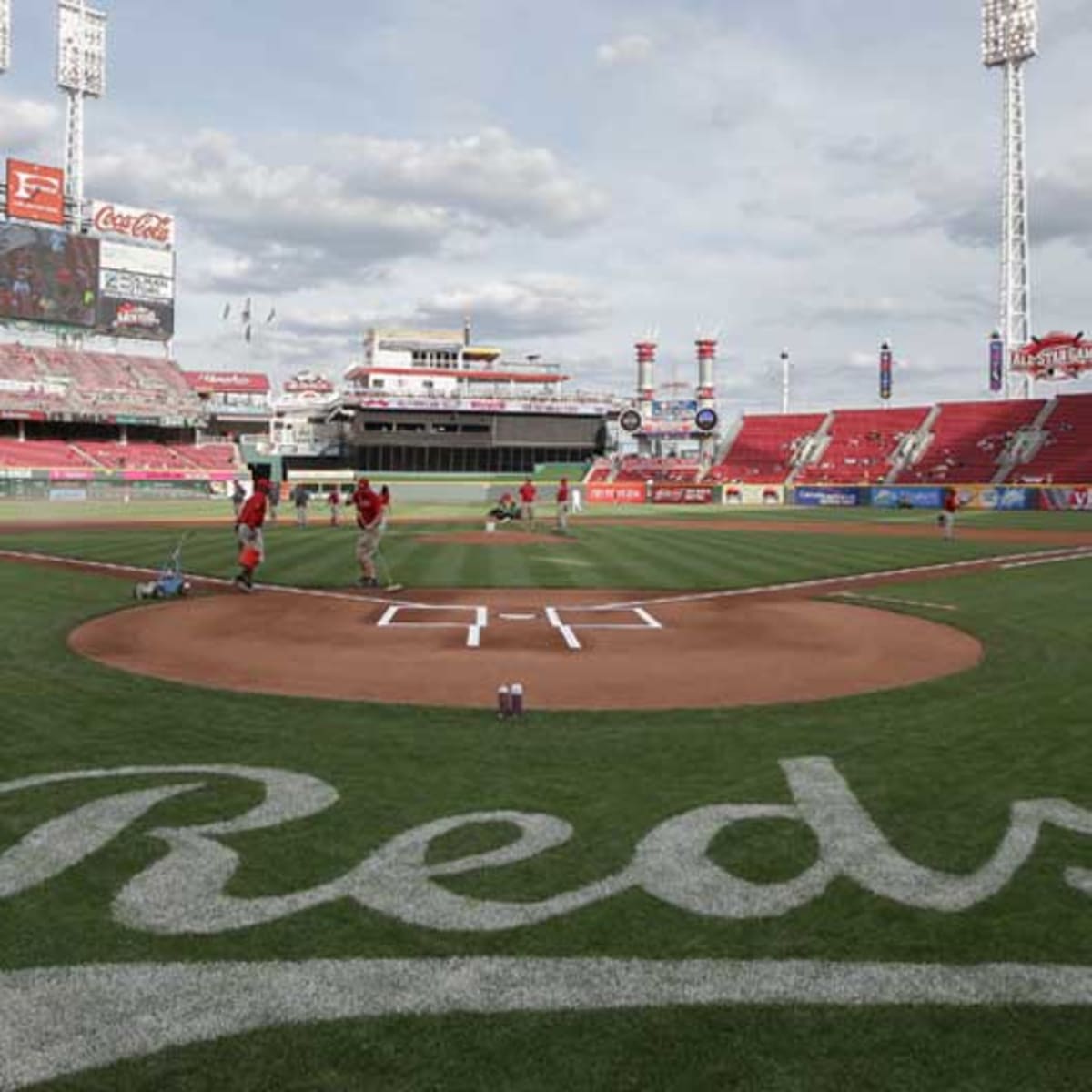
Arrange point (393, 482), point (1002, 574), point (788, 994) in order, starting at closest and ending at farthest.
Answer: point (788, 994) < point (1002, 574) < point (393, 482)

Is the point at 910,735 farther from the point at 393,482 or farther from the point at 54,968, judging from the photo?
the point at 393,482

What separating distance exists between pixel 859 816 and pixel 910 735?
7.77 feet

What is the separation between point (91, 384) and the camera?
279 ft

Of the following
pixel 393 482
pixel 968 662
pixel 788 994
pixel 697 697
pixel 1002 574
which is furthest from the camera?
pixel 393 482

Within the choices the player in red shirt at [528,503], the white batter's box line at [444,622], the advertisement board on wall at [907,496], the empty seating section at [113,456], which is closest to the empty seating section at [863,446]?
the advertisement board on wall at [907,496]

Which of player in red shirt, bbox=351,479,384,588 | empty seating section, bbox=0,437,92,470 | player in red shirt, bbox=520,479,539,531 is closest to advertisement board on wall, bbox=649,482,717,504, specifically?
player in red shirt, bbox=520,479,539,531

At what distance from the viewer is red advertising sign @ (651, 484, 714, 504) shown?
236 feet

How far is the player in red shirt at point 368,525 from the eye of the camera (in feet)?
59.8

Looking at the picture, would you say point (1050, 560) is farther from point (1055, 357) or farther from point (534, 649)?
point (1055, 357)

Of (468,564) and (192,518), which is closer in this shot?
(468,564)

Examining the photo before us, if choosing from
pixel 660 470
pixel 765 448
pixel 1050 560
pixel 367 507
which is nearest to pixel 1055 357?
pixel 765 448

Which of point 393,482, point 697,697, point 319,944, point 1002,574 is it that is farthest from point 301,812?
point 393,482

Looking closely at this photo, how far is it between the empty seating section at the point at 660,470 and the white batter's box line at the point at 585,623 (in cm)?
6697

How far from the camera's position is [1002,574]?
22891mm
